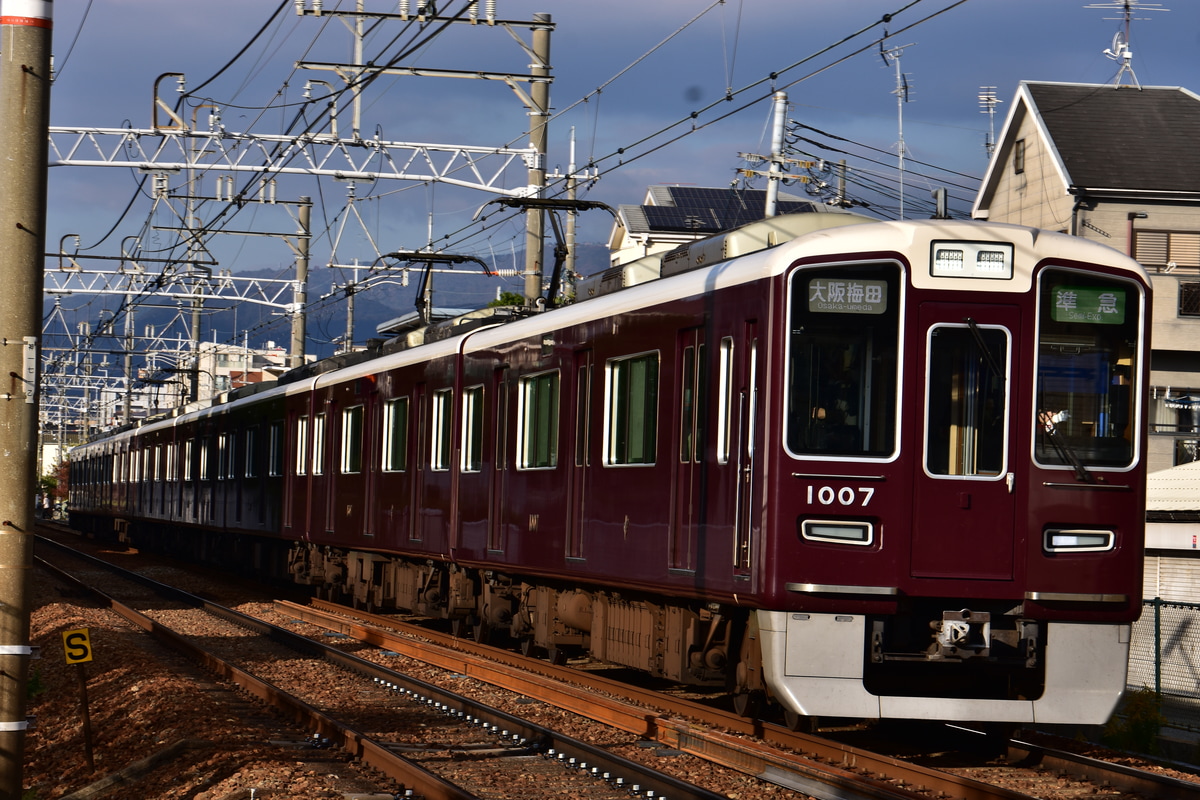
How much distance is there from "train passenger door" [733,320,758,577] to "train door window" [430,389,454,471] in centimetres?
675

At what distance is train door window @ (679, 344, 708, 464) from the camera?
976 cm

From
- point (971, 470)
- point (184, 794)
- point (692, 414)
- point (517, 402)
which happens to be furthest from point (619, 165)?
point (184, 794)

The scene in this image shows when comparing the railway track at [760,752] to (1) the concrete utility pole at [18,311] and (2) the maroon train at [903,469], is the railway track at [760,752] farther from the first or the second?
(1) the concrete utility pole at [18,311]

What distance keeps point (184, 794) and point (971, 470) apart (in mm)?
4562

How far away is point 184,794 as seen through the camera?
8008 millimetres

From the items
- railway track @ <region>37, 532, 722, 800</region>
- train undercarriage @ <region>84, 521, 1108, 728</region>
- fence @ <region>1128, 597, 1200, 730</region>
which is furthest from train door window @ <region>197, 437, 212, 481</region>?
fence @ <region>1128, 597, 1200, 730</region>

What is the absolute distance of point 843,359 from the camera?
8.75 meters

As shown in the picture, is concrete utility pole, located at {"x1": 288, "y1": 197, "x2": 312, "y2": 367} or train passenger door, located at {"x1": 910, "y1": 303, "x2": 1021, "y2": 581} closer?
train passenger door, located at {"x1": 910, "y1": 303, "x2": 1021, "y2": 581}

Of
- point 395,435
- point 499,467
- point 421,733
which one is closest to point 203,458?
point 395,435

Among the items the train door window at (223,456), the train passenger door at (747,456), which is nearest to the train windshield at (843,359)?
the train passenger door at (747,456)

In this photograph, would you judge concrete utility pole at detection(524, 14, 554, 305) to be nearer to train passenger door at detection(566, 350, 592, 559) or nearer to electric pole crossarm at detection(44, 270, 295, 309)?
train passenger door at detection(566, 350, 592, 559)

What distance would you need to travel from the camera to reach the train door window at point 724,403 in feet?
30.5

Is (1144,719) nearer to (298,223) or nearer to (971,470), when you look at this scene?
(971,470)

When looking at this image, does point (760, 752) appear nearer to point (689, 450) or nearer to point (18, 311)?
point (689, 450)
